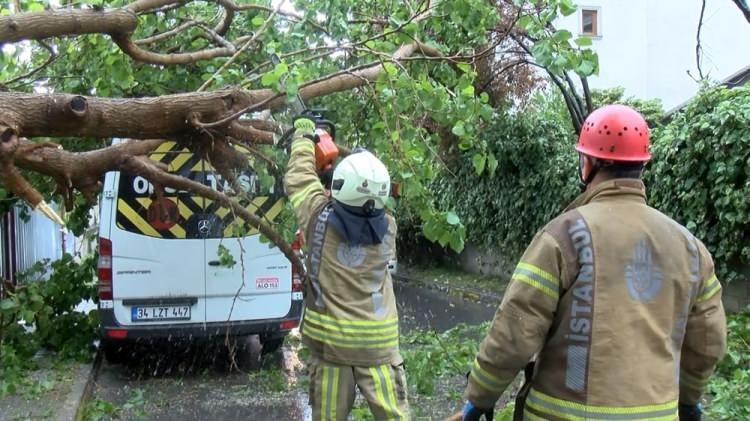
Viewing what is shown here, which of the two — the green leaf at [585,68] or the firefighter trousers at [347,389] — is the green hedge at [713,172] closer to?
the green leaf at [585,68]

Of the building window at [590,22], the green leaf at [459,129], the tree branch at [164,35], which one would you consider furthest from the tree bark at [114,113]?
the building window at [590,22]

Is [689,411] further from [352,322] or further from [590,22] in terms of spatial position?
[590,22]

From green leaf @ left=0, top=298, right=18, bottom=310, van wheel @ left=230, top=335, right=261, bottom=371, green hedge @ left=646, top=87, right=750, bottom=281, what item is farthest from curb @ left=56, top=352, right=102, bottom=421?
green hedge @ left=646, top=87, right=750, bottom=281

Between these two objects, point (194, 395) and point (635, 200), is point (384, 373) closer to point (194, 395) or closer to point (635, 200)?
point (635, 200)

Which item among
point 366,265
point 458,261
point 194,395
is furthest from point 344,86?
point 458,261

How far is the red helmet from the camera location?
2.51 metres

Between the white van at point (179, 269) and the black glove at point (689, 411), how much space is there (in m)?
5.26

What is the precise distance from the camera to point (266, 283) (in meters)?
7.95

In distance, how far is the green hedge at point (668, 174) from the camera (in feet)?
28.2

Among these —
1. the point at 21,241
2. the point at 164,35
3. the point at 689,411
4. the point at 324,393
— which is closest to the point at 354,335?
the point at 324,393

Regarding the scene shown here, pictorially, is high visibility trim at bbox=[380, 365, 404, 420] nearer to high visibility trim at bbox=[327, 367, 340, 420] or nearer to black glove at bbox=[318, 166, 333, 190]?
high visibility trim at bbox=[327, 367, 340, 420]

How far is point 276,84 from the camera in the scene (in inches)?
169

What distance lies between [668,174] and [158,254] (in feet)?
20.9

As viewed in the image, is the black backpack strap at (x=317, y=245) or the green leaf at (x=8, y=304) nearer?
the black backpack strap at (x=317, y=245)
